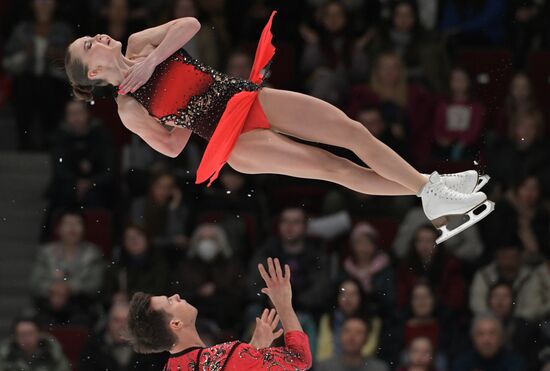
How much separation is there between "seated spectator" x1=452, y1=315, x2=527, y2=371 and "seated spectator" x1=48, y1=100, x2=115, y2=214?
314 centimetres

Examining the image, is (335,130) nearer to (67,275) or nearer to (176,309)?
(176,309)

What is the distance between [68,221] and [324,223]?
1.89 m

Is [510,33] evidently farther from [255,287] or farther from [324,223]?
[255,287]

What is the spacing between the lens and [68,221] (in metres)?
10.4

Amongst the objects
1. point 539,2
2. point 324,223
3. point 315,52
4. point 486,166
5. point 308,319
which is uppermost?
point 539,2

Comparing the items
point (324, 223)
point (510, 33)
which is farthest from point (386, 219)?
point (510, 33)

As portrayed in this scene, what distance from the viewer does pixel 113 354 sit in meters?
9.65

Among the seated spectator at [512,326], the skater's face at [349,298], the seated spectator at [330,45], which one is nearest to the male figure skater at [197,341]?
the skater's face at [349,298]

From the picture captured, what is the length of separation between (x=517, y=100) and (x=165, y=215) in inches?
112

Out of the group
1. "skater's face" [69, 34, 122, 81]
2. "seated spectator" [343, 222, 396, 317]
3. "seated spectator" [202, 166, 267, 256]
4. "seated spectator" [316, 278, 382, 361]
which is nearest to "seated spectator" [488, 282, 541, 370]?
"seated spectator" [343, 222, 396, 317]

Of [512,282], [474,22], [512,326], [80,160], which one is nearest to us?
[512,326]

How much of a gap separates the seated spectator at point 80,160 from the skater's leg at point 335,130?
12.7 feet

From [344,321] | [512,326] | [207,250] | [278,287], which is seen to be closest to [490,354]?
[512,326]

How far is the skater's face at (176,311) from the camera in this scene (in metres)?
6.91
